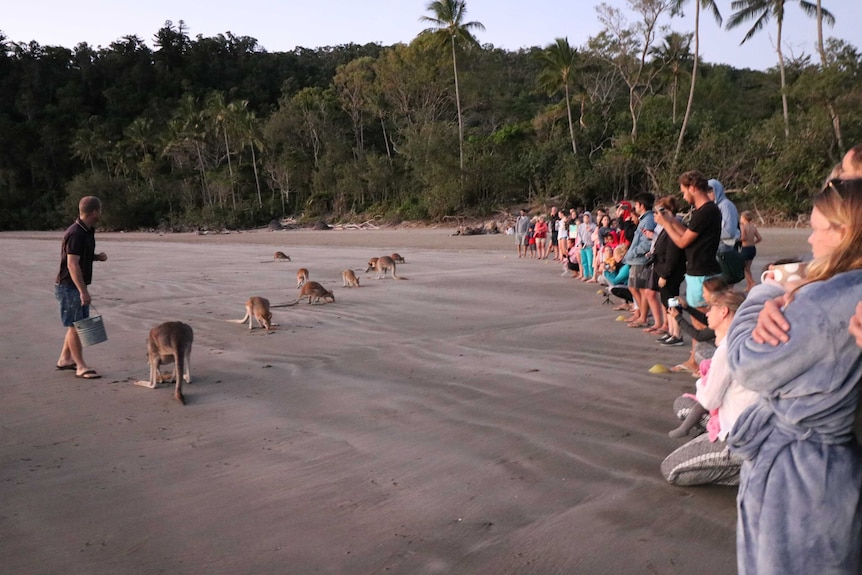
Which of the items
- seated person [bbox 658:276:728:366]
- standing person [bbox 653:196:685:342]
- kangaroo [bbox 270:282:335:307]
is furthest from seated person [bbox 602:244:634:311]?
kangaroo [bbox 270:282:335:307]

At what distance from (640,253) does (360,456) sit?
5.08 meters

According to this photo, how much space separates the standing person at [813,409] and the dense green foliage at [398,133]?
27791mm

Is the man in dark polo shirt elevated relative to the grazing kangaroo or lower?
elevated

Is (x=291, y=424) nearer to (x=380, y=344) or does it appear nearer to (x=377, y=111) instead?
(x=380, y=344)

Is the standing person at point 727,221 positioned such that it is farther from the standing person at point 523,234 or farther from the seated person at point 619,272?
the standing person at point 523,234

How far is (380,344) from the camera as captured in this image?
7.29 meters

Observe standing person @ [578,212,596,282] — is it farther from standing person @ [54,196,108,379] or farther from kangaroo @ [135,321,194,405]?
standing person @ [54,196,108,379]

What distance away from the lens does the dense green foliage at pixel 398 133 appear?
30.2 m

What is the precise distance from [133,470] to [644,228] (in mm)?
6014

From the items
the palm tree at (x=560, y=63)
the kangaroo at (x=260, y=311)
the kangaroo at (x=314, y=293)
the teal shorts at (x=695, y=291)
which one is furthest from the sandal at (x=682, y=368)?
the palm tree at (x=560, y=63)

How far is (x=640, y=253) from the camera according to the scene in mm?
7895

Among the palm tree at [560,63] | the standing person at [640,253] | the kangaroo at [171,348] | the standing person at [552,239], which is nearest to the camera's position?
the kangaroo at [171,348]

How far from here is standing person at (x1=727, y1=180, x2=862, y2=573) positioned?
166cm

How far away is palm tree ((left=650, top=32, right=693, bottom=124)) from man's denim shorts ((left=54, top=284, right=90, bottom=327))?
38.0 metres
